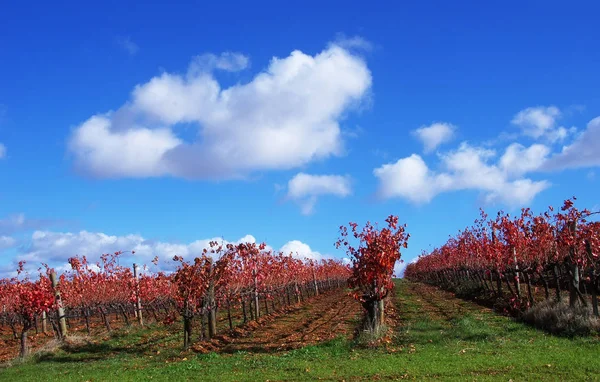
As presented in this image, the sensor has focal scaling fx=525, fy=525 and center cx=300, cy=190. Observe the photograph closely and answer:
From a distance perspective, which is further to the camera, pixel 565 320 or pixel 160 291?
pixel 160 291

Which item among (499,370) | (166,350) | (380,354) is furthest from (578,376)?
(166,350)

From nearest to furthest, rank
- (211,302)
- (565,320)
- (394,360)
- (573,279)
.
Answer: (394,360), (565,320), (573,279), (211,302)

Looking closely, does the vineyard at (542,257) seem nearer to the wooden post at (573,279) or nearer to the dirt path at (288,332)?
the wooden post at (573,279)

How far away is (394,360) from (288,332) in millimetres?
9969

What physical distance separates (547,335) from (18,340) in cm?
2976

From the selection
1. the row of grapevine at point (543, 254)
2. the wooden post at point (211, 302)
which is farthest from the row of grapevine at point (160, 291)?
the row of grapevine at point (543, 254)

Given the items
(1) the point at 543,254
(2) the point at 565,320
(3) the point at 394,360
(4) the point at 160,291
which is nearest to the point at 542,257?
(1) the point at 543,254

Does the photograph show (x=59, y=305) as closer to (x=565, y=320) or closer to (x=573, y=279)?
(x=565, y=320)

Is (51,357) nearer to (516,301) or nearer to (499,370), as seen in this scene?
(499,370)

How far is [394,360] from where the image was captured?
47.1ft

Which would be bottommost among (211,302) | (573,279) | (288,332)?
(288,332)

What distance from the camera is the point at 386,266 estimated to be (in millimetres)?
20109

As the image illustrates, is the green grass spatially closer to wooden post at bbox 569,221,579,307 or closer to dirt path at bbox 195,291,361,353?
dirt path at bbox 195,291,361,353

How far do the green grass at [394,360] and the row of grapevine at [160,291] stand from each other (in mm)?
2220
